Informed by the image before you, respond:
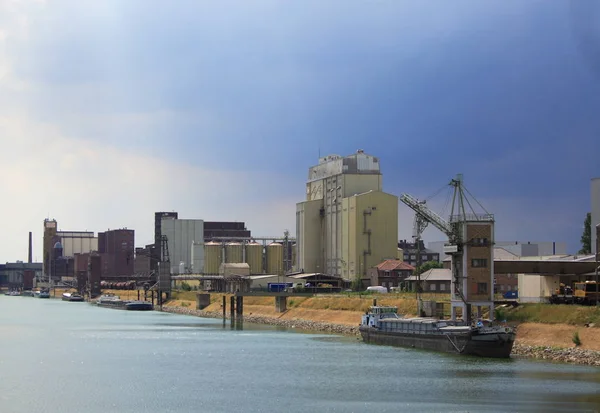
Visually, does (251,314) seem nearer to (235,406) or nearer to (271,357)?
(271,357)

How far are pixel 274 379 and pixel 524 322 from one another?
2901 cm

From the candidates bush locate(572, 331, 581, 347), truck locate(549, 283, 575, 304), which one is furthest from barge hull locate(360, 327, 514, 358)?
truck locate(549, 283, 575, 304)

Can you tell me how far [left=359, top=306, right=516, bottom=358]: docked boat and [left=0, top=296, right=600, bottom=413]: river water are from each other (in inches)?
55.3

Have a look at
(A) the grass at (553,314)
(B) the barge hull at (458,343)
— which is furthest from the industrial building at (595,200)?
(B) the barge hull at (458,343)

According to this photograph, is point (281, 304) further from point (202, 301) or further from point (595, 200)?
point (595, 200)

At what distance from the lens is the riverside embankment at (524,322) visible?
7886cm

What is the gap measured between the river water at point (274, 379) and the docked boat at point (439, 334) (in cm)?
140

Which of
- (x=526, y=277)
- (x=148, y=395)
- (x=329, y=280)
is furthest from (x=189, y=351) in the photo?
(x=329, y=280)

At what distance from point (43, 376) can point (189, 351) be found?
72.6 feet

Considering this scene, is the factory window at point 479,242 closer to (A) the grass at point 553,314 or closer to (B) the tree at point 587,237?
(A) the grass at point 553,314

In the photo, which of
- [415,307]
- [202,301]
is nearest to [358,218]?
[202,301]

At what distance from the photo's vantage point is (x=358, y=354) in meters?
87.6

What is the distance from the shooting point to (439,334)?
87.4 meters

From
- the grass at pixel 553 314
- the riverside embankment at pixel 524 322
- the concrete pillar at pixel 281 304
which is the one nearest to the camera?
the riverside embankment at pixel 524 322
